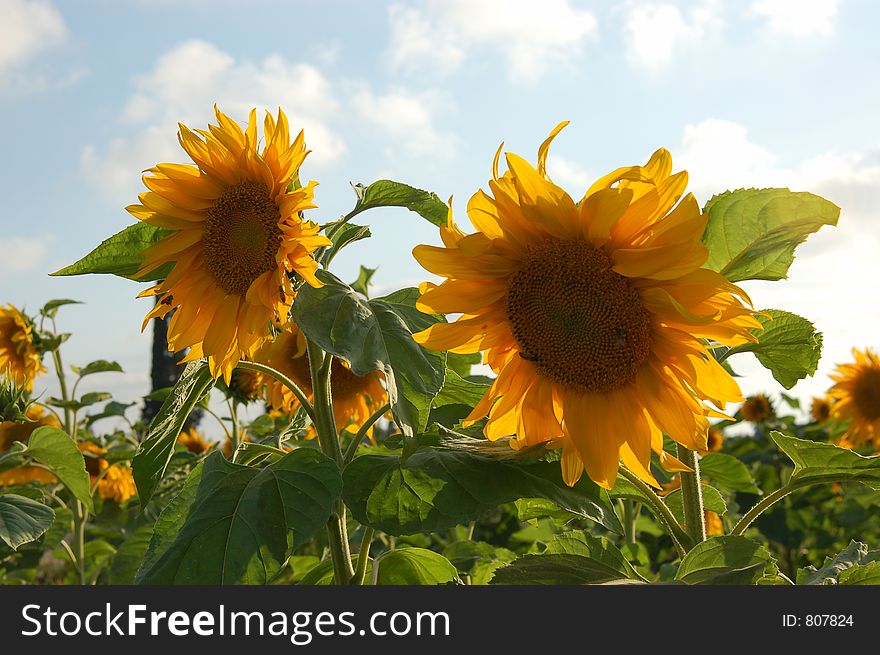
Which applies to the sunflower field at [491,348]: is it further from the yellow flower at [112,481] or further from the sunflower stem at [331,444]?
the yellow flower at [112,481]

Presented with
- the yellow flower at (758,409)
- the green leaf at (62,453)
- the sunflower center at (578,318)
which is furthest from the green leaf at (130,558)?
the yellow flower at (758,409)

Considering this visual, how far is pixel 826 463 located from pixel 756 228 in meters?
0.45

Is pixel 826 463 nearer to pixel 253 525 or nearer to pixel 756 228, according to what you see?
pixel 756 228

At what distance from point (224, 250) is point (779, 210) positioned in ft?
3.73

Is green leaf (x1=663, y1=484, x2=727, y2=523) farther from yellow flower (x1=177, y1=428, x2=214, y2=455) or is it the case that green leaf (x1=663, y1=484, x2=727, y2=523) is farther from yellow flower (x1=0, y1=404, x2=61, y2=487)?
yellow flower (x1=177, y1=428, x2=214, y2=455)

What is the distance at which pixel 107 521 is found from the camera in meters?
5.10

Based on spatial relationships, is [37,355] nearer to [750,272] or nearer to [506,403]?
[506,403]

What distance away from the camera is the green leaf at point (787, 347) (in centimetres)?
160

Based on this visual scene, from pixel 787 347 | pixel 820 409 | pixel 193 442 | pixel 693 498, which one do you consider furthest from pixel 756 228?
pixel 820 409

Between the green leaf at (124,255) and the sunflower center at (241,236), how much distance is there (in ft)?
0.40

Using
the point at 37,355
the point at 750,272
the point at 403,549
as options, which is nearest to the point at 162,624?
the point at 403,549

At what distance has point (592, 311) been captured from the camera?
1.46 meters

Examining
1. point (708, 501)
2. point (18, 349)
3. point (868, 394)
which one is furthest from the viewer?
point (868, 394)

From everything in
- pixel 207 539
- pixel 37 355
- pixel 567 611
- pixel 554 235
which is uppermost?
pixel 37 355
